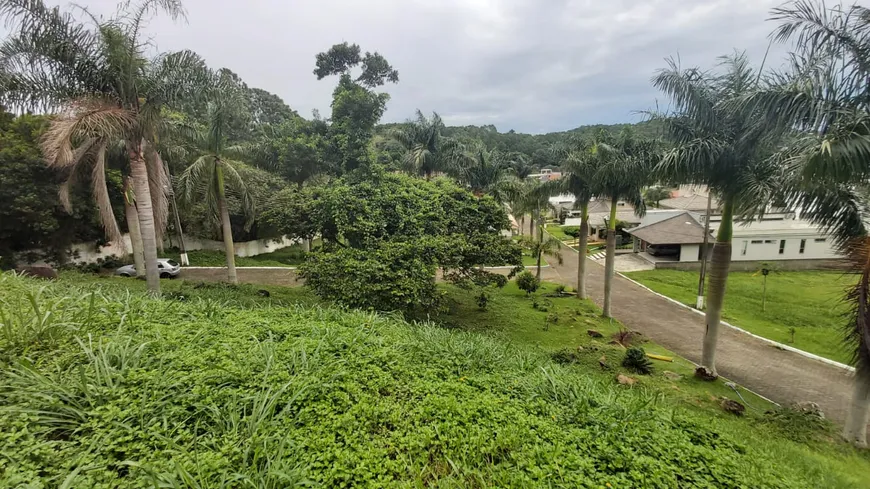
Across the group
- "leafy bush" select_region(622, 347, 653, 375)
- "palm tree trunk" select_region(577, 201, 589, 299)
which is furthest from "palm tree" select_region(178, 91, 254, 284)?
"palm tree trunk" select_region(577, 201, 589, 299)

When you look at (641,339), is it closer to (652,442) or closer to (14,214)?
(652,442)

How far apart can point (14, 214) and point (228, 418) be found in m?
18.9

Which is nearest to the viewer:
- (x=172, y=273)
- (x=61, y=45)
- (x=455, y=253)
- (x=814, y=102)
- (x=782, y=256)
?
(x=814, y=102)

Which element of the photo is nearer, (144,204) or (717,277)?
(144,204)

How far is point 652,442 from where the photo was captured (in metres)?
3.31

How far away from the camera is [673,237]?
2566cm

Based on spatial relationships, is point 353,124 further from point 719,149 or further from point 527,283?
point 719,149

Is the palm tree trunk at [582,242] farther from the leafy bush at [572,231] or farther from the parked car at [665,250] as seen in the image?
the leafy bush at [572,231]

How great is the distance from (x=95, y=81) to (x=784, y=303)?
2776 cm

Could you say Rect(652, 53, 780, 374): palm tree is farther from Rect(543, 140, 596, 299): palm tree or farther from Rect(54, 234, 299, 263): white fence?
Rect(54, 234, 299, 263): white fence

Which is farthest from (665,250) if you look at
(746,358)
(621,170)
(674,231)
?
(621,170)

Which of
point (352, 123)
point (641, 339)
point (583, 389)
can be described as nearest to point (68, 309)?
point (583, 389)

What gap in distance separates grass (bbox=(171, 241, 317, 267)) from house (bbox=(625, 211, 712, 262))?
2457 cm

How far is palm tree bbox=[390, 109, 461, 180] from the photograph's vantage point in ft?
75.3
